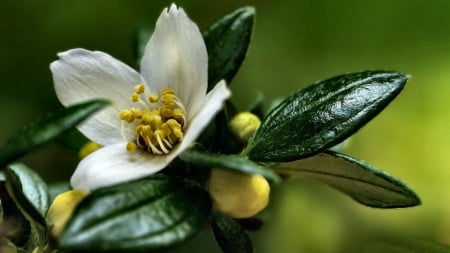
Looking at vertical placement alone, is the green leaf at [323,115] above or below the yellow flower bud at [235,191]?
above

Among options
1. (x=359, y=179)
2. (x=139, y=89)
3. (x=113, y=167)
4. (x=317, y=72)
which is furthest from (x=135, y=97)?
(x=317, y=72)

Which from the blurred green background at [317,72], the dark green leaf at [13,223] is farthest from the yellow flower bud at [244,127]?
the blurred green background at [317,72]

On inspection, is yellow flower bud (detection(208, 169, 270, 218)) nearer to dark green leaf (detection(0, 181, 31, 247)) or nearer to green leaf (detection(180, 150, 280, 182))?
green leaf (detection(180, 150, 280, 182))

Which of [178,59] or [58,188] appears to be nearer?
[178,59]

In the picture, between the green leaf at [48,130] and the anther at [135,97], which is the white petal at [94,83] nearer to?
the anther at [135,97]

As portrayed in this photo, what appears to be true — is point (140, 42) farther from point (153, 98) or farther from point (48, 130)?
point (48, 130)

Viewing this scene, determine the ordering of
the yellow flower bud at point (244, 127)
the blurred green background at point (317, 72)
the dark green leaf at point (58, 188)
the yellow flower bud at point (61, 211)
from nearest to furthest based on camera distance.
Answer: the yellow flower bud at point (61, 211) < the yellow flower bud at point (244, 127) < the dark green leaf at point (58, 188) < the blurred green background at point (317, 72)

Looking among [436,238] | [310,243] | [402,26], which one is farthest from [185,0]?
[436,238]
